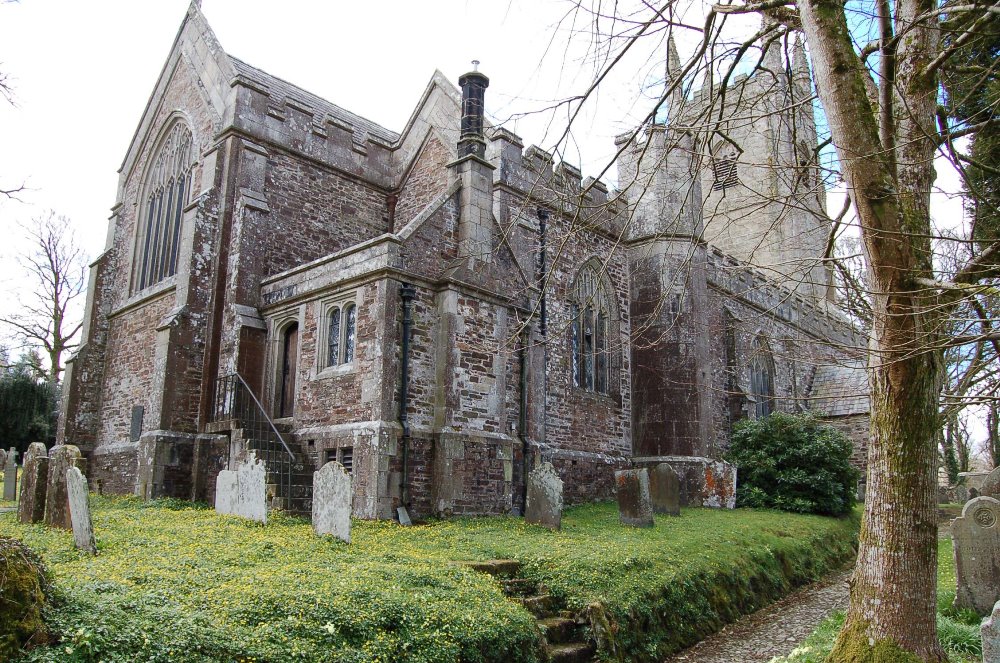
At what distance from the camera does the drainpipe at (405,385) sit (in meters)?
12.4

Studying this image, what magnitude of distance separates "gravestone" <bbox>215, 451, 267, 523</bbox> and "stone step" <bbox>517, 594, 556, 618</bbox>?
4693 mm

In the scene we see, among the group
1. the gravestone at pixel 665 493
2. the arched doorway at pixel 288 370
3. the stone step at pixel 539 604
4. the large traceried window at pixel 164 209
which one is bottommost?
the stone step at pixel 539 604

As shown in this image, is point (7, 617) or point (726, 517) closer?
point (7, 617)

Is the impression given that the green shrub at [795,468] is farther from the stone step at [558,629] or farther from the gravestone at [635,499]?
the stone step at [558,629]

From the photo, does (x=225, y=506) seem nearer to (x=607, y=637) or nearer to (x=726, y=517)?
(x=607, y=637)

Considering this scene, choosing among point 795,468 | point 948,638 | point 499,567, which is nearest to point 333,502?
point 499,567

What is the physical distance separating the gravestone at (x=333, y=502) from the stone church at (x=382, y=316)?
240cm

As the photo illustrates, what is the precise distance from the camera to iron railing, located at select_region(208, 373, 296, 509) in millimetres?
12586

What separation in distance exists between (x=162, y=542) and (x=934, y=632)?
25.1 feet

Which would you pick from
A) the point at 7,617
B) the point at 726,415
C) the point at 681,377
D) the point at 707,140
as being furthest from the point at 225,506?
the point at 726,415

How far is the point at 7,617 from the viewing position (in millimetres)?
4402

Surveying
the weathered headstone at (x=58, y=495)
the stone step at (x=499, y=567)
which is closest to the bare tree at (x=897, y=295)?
the stone step at (x=499, y=567)

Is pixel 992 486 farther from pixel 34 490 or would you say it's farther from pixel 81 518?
pixel 34 490

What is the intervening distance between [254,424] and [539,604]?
799cm
